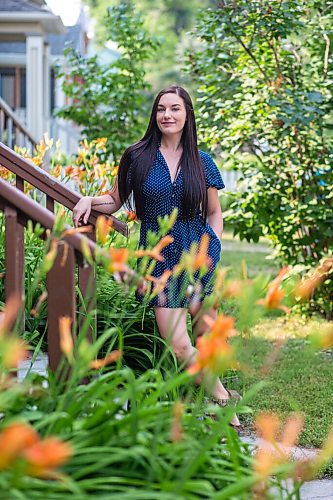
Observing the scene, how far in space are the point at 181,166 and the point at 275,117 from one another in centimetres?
281

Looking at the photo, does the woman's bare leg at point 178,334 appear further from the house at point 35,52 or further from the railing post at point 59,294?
the house at point 35,52

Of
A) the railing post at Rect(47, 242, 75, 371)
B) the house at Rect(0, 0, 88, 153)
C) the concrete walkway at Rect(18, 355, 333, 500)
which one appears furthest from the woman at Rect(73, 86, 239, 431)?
the house at Rect(0, 0, 88, 153)

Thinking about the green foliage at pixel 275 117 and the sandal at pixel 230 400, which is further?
the green foliage at pixel 275 117

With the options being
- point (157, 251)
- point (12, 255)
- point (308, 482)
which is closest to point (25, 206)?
point (12, 255)

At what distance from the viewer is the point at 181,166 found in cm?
421

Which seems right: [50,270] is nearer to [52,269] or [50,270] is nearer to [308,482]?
[52,269]

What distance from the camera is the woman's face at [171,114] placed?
166 inches

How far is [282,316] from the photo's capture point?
803 cm

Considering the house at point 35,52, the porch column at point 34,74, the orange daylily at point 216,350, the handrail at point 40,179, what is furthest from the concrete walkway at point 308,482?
the porch column at point 34,74

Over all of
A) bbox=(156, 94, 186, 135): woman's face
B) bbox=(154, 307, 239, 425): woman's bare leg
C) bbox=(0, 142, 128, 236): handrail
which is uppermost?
bbox=(156, 94, 186, 135): woman's face

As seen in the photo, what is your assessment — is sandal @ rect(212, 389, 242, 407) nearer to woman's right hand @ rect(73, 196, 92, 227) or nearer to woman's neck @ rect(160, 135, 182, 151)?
woman's right hand @ rect(73, 196, 92, 227)

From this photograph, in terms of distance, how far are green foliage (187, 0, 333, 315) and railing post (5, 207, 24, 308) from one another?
407cm

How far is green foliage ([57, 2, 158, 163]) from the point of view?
32.6 ft

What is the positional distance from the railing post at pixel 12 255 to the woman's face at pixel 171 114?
1.52 m
